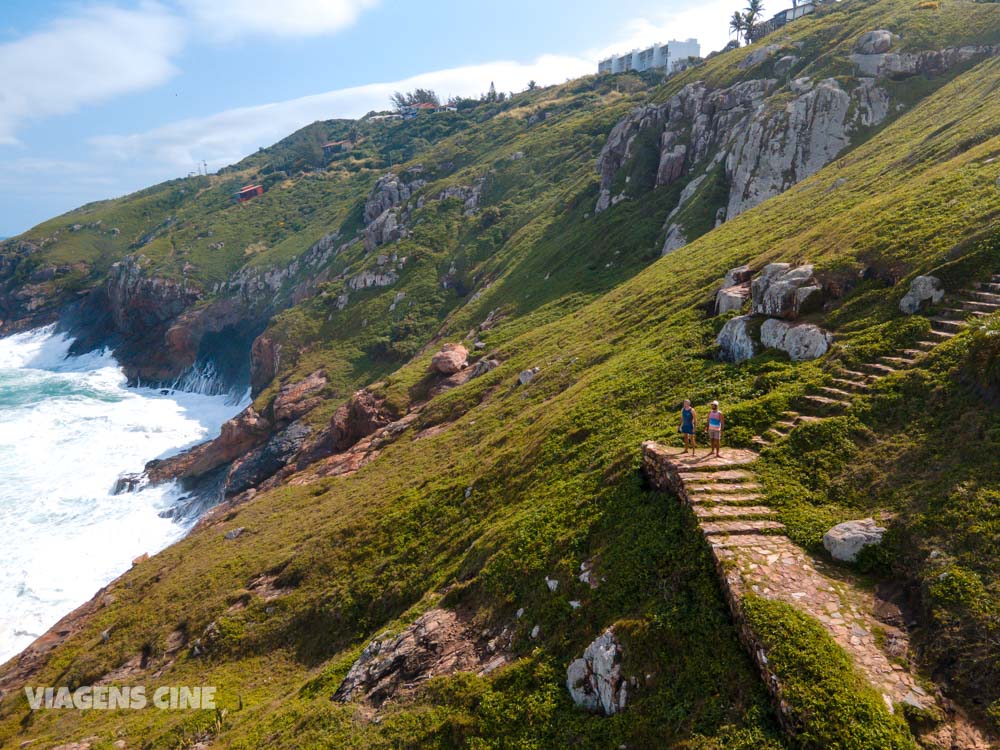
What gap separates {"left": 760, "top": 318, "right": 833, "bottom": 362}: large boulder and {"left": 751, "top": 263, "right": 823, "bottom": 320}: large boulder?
0.54 meters

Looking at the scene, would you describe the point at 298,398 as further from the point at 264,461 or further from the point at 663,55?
the point at 663,55

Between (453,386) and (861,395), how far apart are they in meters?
32.4

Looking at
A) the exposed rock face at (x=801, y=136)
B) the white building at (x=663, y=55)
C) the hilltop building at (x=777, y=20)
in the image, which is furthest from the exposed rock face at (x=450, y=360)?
the white building at (x=663, y=55)

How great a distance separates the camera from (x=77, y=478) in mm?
59156

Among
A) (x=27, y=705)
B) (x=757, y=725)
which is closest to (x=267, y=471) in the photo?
(x=27, y=705)

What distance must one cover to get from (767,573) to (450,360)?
123 ft

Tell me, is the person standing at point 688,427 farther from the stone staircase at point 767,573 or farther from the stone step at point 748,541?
the stone step at point 748,541

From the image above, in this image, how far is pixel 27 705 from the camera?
24.3m

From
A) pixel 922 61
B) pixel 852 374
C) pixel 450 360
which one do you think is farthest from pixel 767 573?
pixel 922 61

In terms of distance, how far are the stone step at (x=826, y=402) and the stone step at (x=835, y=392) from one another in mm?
197

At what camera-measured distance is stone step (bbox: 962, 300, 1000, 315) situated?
14091mm

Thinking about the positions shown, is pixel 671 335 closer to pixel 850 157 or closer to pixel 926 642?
pixel 926 642

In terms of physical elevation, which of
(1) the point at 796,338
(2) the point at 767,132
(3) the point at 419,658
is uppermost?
(2) the point at 767,132

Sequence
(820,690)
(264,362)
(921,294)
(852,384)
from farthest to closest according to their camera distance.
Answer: (264,362) → (921,294) → (852,384) → (820,690)
